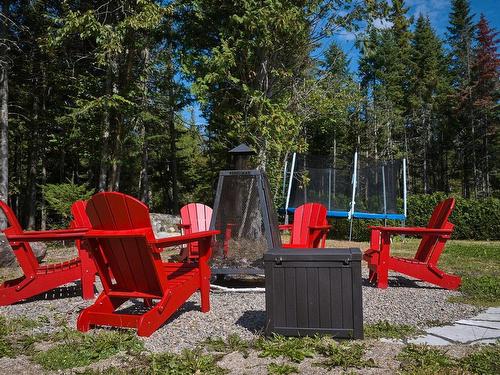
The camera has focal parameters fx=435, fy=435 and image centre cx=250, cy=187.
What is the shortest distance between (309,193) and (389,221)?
254 cm

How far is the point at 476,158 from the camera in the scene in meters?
31.2

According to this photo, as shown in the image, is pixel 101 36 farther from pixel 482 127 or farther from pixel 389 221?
pixel 482 127

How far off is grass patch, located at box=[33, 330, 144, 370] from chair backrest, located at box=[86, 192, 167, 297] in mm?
365

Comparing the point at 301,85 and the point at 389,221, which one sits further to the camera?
the point at 389,221

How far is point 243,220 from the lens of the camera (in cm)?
482

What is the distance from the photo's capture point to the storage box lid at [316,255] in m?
2.72

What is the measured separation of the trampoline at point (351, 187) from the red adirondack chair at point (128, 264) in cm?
855

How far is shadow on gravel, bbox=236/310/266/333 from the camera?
3191 millimetres

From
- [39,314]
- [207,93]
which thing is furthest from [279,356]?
[207,93]

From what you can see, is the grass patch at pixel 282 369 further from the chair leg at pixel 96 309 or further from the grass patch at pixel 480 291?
the grass patch at pixel 480 291

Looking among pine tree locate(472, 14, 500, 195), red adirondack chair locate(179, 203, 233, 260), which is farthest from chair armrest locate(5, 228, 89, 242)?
pine tree locate(472, 14, 500, 195)

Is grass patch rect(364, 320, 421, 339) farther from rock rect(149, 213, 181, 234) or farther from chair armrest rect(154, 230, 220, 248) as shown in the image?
rock rect(149, 213, 181, 234)

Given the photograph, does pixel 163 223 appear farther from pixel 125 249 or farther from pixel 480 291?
pixel 125 249

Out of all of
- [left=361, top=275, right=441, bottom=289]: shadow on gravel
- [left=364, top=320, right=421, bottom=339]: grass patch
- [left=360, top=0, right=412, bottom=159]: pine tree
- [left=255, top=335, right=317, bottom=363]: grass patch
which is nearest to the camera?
[left=255, top=335, right=317, bottom=363]: grass patch
